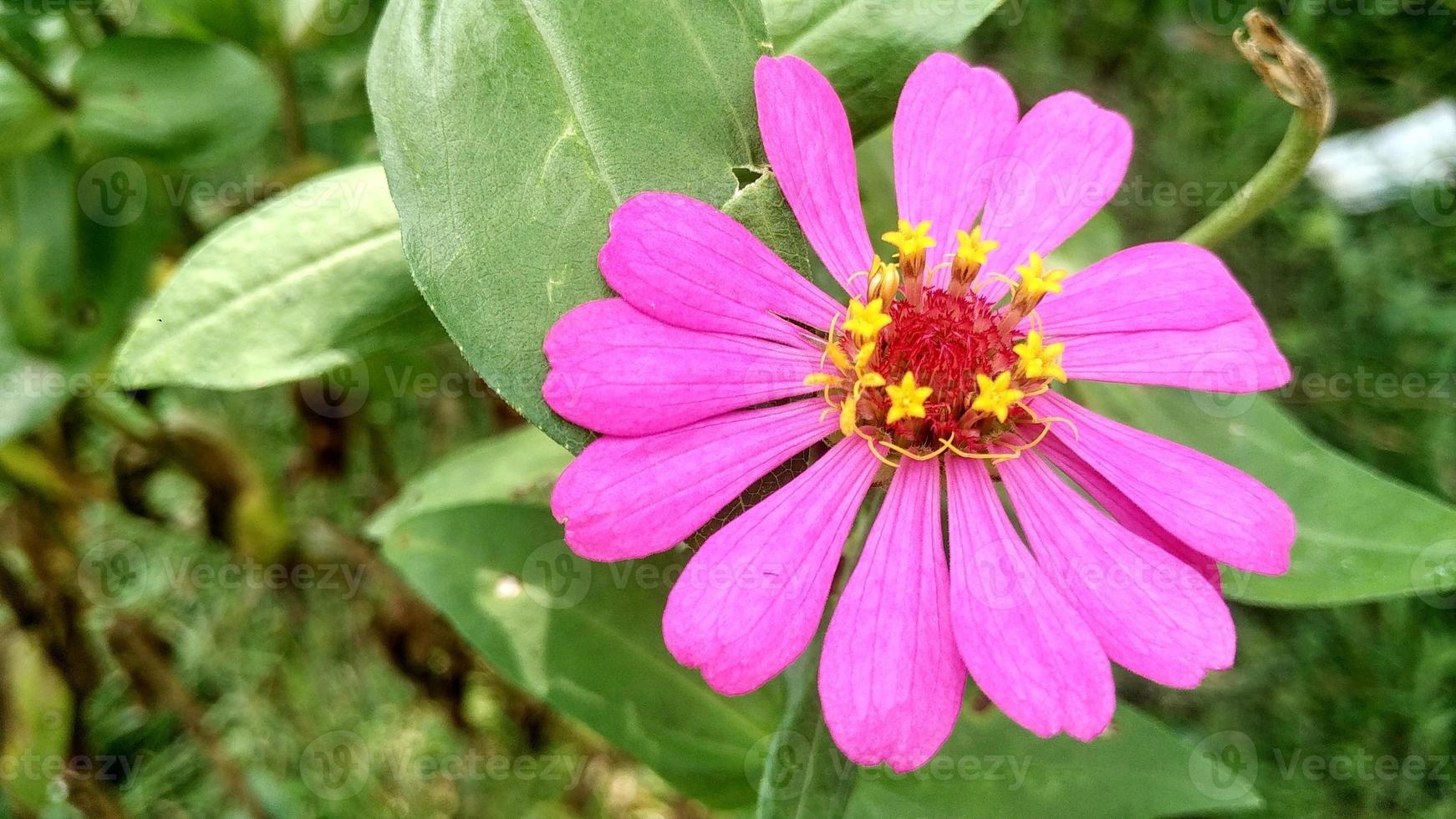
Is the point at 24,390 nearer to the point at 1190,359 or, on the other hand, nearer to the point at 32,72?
the point at 32,72

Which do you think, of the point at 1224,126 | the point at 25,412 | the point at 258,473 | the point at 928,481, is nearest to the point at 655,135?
the point at 928,481

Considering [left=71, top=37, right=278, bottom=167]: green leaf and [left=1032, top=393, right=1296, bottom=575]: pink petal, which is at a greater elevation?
[left=71, top=37, right=278, bottom=167]: green leaf

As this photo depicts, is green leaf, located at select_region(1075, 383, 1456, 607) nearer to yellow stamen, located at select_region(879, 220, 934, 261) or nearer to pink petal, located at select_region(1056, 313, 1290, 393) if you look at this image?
pink petal, located at select_region(1056, 313, 1290, 393)

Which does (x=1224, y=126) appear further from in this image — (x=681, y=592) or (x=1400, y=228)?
(x=681, y=592)
